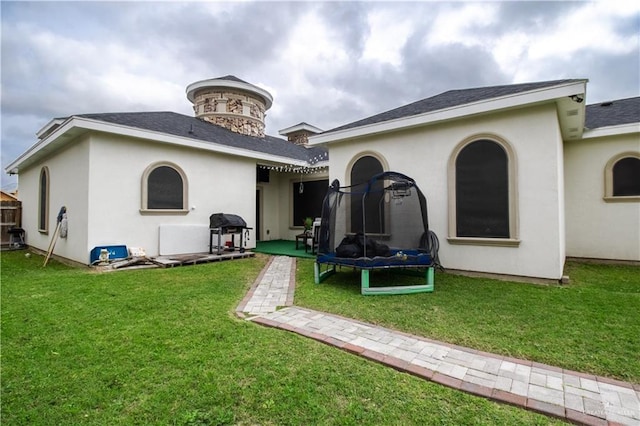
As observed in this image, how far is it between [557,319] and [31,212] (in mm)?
16301

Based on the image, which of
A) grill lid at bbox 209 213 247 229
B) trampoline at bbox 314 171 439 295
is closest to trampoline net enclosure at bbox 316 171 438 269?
trampoline at bbox 314 171 439 295

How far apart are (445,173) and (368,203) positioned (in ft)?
6.08

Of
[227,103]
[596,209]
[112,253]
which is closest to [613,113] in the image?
[596,209]

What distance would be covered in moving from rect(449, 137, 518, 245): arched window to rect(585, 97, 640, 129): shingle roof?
4028mm

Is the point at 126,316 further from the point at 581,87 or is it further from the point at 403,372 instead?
the point at 581,87

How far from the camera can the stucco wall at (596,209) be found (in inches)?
290

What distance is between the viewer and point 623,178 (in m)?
7.45

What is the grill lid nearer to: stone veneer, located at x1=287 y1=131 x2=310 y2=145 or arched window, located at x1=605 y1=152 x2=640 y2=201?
arched window, located at x1=605 y1=152 x2=640 y2=201

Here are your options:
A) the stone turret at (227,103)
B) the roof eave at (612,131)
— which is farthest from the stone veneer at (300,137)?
the roof eave at (612,131)

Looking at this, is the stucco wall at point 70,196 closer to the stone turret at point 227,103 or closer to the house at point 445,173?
the house at point 445,173

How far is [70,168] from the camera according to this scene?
8.17 m

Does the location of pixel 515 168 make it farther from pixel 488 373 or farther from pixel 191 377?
pixel 191 377

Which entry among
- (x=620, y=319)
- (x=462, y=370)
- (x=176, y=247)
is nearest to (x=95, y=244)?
(x=176, y=247)

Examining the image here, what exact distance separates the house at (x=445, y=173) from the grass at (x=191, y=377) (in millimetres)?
4385
